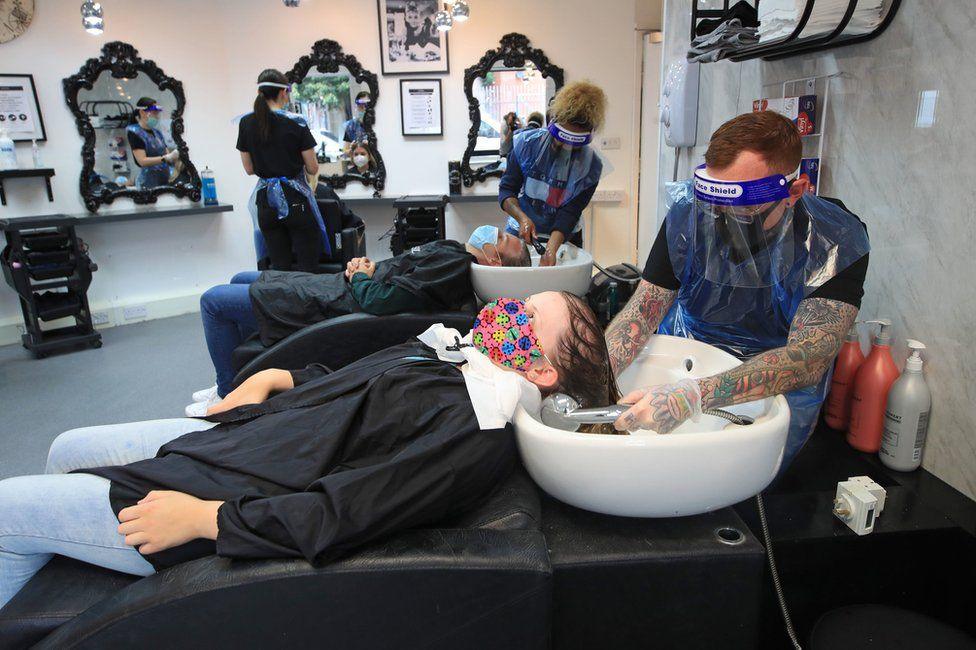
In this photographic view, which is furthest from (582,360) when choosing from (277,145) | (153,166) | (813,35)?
(153,166)

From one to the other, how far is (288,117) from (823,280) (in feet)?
10.7

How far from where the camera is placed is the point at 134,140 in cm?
474

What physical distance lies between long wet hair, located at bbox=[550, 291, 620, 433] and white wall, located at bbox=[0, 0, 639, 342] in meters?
4.19

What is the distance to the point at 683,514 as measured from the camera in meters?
1.10

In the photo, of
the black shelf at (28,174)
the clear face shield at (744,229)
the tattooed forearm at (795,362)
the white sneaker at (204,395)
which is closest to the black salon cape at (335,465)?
the tattooed forearm at (795,362)

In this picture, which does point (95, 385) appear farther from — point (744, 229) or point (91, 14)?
point (744, 229)

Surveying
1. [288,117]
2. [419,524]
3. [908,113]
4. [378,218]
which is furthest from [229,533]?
[378,218]

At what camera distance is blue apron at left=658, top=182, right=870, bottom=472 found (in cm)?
140

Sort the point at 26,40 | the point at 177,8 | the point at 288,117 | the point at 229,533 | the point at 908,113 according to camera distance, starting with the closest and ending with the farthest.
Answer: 1. the point at 229,533
2. the point at 908,113
3. the point at 288,117
4. the point at 26,40
5. the point at 177,8

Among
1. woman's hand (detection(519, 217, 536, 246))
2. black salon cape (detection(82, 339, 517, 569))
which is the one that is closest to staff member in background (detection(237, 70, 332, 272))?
woman's hand (detection(519, 217, 536, 246))

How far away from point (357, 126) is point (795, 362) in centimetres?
462

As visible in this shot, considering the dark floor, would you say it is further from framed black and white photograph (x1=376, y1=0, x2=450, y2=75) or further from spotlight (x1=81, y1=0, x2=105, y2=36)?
framed black and white photograph (x1=376, y1=0, x2=450, y2=75)

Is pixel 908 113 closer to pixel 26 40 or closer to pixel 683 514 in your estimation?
pixel 683 514

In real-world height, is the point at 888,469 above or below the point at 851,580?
above
